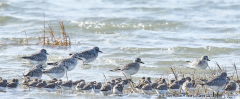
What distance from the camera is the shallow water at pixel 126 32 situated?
12776 mm

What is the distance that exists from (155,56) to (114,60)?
174cm

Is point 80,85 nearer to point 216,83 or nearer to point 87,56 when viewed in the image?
point 216,83

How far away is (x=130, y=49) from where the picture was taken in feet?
50.6

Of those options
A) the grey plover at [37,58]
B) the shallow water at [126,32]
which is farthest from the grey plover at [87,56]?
the grey plover at [37,58]

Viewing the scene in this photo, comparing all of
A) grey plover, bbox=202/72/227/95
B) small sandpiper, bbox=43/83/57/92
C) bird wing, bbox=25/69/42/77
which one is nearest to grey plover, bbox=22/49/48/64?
bird wing, bbox=25/69/42/77

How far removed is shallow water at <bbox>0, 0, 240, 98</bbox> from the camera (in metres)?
12.8

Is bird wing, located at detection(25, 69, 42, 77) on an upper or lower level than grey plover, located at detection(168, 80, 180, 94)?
upper

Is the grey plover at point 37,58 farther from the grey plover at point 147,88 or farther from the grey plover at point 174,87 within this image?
the grey plover at point 174,87

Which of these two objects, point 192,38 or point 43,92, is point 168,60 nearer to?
point 192,38

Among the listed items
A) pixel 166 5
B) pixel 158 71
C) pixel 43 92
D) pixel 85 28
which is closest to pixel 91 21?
pixel 85 28

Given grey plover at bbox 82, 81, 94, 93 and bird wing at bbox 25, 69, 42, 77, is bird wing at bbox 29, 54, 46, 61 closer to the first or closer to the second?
bird wing at bbox 25, 69, 42, 77

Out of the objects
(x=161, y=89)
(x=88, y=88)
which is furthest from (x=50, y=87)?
(x=161, y=89)

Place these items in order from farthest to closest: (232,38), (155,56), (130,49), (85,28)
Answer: (85,28) → (232,38) → (130,49) → (155,56)

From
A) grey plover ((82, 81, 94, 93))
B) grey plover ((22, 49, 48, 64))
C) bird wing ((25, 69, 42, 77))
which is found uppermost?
grey plover ((22, 49, 48, 64))
